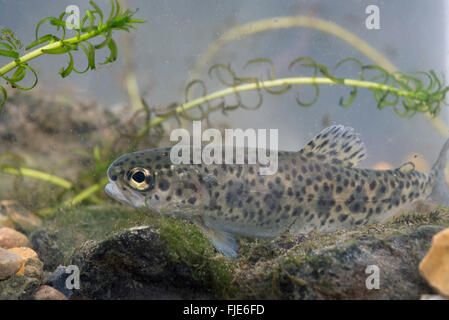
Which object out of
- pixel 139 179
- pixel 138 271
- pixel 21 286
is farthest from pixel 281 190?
pixel 21 286

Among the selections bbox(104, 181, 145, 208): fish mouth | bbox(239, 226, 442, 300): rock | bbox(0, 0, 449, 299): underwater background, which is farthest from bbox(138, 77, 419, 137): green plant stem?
bbox(239, 226, 442, 300): rock

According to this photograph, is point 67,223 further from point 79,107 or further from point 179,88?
point 79,107

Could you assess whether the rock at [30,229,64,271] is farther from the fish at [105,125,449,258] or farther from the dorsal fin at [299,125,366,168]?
the dorsal fin at [299,125,366,168]

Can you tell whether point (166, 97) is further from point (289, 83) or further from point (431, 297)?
point (431, 297)

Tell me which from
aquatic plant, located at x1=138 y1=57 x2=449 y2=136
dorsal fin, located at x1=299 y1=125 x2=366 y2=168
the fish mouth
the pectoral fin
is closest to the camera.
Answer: the pectoral fin

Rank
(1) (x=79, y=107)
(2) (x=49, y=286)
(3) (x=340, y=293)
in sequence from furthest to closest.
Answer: (1) (x=79, y=107) → (2) (x=49, y=286) → (3) (x=340, y=293)

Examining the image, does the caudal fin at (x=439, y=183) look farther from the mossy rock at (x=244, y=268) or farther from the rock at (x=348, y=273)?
the rock at (x=348, y=273)
